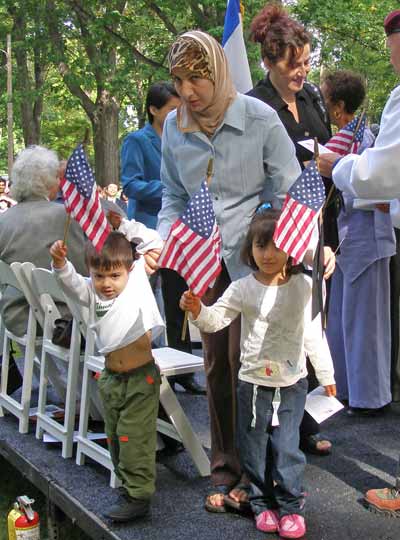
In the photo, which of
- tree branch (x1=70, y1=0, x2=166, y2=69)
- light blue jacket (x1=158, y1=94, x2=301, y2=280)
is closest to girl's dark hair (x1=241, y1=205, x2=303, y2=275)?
light blue jacket (x1=158, y1=94, x2=301, y2=280)

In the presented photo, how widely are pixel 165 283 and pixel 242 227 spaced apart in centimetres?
185

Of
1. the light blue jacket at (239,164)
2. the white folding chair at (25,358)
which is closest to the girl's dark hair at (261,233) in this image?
the light blue jacket at (239,164)

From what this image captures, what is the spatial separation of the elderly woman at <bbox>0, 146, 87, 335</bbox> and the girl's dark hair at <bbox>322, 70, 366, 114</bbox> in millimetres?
1747

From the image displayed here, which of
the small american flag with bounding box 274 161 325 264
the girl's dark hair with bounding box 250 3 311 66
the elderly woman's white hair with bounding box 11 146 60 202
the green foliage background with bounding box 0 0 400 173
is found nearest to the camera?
the small american flag with bounding box 274 161 325 264

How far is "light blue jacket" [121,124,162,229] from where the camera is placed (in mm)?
5582

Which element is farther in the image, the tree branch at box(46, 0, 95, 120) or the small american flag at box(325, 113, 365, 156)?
the tree branch at box(46, 0, 95, 120)

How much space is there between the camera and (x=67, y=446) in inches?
176

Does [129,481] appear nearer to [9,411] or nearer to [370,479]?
[370,479]

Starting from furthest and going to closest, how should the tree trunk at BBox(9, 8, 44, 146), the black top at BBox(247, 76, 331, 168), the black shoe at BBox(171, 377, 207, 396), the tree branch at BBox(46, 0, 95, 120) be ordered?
the tree trunk at BBox(9, 8, 44, 146) → the tree branch at BBox(46, 0, 95, 120) → the black shoe at BBox(171, 377, 207, 396) → the black top at BBox(247, 76, 331, 168)

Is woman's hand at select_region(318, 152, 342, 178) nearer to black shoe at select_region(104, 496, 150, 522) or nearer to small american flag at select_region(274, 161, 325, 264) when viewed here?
small american flag at select_region(274, 161, 325, 264)

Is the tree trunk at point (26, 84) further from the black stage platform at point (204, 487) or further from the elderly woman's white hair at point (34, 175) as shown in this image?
the black stage platform at point (204, 487)

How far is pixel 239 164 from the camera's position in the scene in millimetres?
3471

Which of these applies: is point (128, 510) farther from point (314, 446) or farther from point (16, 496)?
point (16, 496)

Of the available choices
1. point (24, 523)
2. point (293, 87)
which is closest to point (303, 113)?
point (293, 87)
